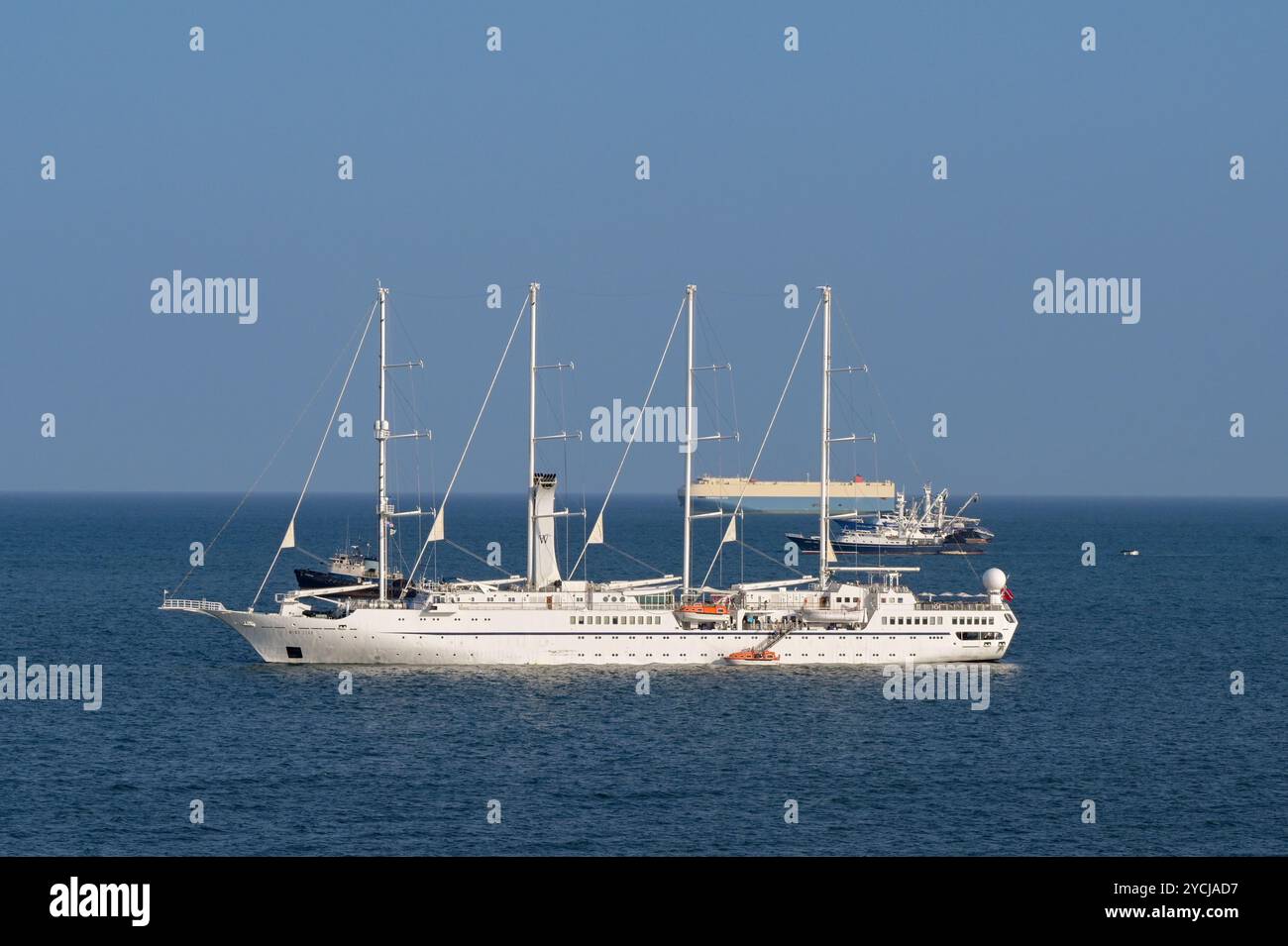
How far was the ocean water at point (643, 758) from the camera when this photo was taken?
1697 inches

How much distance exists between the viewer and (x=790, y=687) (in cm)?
6650

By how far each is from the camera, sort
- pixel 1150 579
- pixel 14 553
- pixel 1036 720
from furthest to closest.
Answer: pixel 14 553, pixel 1150 579, pixel 1036 720

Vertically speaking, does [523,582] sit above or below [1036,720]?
above

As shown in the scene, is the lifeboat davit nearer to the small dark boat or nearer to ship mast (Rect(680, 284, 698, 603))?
ship mast (Rect(680, 284, 698, 603))

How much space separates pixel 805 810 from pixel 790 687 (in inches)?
803

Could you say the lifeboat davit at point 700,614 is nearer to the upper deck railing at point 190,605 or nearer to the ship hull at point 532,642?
the ship hull at point 532,642

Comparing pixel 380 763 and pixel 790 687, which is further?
pixel 790 687

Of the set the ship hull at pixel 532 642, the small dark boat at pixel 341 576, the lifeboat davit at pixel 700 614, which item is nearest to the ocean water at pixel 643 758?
the ship hull at pixel 532 642

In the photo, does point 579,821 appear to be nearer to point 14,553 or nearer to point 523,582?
point 523,582

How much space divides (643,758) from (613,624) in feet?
57.8

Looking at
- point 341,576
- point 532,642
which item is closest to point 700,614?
point 532,642
